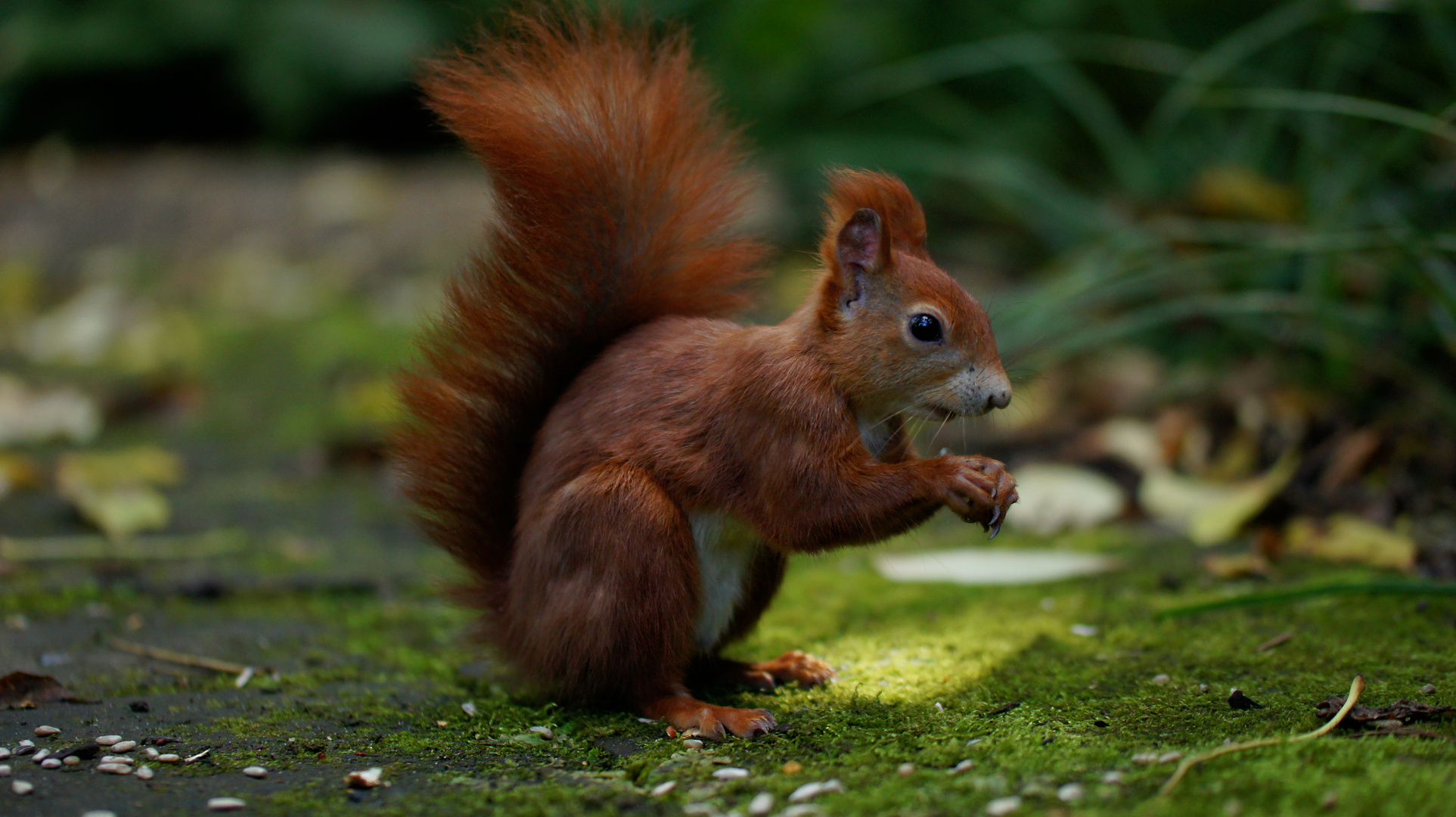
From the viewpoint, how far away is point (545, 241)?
1604 millimetres

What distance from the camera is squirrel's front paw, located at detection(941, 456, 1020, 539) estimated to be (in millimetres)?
1379

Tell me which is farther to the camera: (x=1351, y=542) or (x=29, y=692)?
(x=1351, y=542)

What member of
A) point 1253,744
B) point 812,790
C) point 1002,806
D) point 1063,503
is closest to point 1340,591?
point 1253,744

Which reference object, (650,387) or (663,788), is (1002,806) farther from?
(650,387)

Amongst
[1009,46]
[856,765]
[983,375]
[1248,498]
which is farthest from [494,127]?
[1009,46]

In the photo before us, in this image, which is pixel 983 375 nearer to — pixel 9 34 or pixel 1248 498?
pixel 1248 498

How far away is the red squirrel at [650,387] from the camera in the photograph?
147cm

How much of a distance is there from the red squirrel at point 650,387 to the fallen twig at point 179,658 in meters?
0.41

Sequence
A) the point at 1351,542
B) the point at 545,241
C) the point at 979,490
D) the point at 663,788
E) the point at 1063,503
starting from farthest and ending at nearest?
the point at 1063,503, the point at 1351,542, the point at 545,241, the point at 979,490, the point at 663,788

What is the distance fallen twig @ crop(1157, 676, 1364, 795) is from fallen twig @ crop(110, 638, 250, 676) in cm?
131

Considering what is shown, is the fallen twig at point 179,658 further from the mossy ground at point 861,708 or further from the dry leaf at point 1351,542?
the dry leaf at point 1351,542

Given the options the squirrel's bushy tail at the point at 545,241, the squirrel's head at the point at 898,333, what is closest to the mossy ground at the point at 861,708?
the squirrel's bushy tail at the point at 545,241

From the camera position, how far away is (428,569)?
100 inches

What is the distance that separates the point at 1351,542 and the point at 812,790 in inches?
53.8
